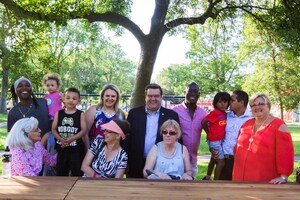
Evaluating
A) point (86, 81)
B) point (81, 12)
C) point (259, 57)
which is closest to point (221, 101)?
point (81, 12)

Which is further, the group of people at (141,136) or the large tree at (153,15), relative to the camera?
the large tree at (153,15)

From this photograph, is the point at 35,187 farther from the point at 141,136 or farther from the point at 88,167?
the point at 141,136

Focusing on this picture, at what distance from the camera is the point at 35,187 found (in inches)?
135

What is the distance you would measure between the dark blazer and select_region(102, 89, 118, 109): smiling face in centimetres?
32

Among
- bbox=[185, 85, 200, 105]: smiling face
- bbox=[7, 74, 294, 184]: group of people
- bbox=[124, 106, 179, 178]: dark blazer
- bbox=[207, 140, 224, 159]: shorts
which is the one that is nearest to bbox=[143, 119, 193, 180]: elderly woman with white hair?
bbox=[7, 74, 294, 184]: group of people

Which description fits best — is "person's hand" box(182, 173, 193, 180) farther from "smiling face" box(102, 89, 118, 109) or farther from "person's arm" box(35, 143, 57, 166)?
"person's arm" box(35, 143, 57, 166)

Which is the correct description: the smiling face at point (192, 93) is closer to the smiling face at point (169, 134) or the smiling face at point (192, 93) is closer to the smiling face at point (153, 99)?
the smiling face at point (153, 99)

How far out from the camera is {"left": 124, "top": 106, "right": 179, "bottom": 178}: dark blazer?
4.74 m

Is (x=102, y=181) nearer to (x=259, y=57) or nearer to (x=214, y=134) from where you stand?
(x=214, y=134)

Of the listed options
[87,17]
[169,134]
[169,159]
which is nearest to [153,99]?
[169,134]

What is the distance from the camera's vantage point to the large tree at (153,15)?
8.24m

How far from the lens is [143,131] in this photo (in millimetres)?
4766

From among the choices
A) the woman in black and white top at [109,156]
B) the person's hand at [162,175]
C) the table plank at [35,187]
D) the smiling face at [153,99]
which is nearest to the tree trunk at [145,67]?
the smiling face at [153,99]

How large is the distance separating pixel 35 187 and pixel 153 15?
22.7 feet
